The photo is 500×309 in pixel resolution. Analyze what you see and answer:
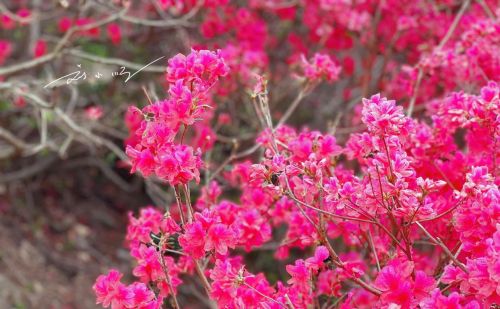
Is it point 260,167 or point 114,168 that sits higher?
point 260,167

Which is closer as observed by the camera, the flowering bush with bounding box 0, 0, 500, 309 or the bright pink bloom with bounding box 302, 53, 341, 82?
the flowering bush with bounding box 0, 0, 500, 309

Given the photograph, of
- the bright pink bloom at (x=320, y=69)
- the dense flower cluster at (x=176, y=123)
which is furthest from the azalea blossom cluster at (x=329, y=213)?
the bright pink bloom at (x=320, y=69)

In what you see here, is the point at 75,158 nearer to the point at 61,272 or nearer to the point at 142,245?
the point at 61,272

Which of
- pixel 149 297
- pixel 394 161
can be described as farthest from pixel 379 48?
pixel 149 297

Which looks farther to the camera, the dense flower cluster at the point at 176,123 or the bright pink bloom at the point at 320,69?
the bright pink bloom at the point at 320,69

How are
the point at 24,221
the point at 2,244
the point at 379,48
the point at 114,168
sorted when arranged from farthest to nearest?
the point at 114,168 < the point at 24,221 < the point at 2,244 < the point at 379,48

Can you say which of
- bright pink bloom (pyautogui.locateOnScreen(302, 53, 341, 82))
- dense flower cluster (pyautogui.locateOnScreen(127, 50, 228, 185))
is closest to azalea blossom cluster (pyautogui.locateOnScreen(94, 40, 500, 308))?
dense flower cluster (pyautogui.locateOnScreen(127, 50, 228, 185))

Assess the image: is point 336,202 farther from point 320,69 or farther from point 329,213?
point 320,69

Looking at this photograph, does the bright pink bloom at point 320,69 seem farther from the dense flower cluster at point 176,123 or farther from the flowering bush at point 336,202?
the dense flower cluster at point 176,123

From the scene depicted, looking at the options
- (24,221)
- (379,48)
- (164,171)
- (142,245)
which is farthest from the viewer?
(24,221)

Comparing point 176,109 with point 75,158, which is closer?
point 176,109

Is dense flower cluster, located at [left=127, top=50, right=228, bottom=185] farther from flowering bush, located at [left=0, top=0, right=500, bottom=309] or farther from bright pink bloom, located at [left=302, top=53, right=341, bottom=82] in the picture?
bright pink bloom, located at [left=302, top=53, right=341, bottom=82]

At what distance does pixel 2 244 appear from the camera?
15.1 feet

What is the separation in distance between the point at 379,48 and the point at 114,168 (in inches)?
102
